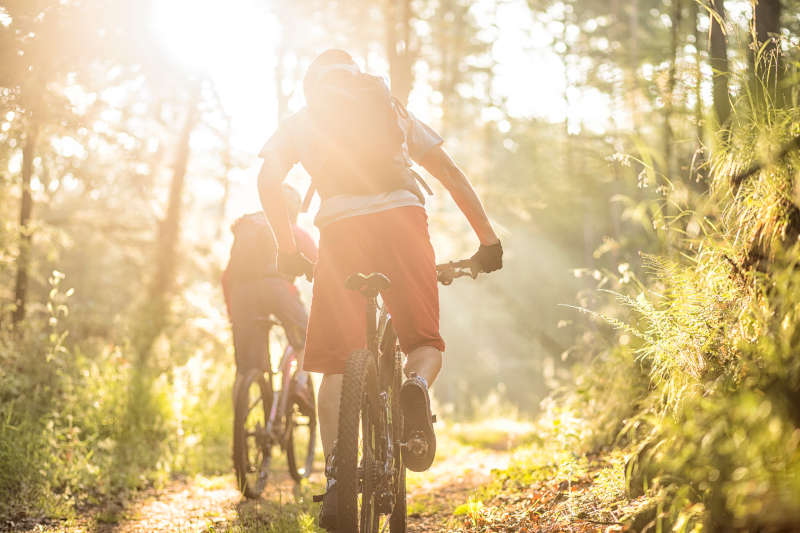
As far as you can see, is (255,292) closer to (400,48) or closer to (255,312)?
(255,312)

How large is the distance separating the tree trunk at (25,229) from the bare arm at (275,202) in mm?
4070

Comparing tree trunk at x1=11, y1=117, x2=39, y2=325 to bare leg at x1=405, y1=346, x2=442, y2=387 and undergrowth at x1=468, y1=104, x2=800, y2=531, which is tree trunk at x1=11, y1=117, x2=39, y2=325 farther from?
undergrowth at x1=468, y1=104, x2=800, y2=531

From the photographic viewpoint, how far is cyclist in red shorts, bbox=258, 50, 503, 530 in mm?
2988

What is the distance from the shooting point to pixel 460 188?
3338mm

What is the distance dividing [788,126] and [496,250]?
4.40 ft

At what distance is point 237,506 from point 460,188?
2.75 m

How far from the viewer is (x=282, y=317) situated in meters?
5.16

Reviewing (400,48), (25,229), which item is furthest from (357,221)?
(400,48)

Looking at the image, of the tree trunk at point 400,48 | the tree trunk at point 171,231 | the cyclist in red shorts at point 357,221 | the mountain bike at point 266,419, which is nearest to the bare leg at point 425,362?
the cyclist in red shorts at point 357,221

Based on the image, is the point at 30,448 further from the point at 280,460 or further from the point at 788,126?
the point at 788,126

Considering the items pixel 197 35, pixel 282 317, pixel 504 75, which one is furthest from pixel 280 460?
pixel 504 75

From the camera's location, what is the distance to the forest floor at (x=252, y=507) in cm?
379

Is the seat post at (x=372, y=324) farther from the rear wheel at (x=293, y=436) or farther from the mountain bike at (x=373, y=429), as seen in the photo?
the rear wheel at (x=293, y=436)

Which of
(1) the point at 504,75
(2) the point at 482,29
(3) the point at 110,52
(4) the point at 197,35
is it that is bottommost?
(3) the point at 110,52
